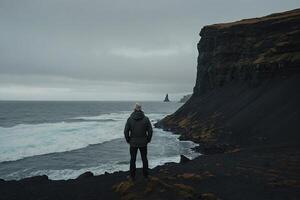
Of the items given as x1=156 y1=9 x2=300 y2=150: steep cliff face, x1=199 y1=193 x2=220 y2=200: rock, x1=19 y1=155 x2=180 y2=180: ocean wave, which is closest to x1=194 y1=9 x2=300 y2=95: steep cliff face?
x1=156 y1=9 x2=300 y2=150: steep cliff face

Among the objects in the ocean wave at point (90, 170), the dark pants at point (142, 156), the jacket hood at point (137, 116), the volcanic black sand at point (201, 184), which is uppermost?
the jacket hood at point (137, 116)

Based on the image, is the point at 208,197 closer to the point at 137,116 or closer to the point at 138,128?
the point at 138,128

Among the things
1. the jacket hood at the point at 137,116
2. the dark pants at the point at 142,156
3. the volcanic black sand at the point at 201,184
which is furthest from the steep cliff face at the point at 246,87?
the jacket hood at the point at 137,116

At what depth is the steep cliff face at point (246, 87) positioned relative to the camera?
39.5 m

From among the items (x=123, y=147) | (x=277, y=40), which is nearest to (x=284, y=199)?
(x=123, y=147)

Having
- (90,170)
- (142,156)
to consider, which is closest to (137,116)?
(142,156)

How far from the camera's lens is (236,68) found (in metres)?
64.2

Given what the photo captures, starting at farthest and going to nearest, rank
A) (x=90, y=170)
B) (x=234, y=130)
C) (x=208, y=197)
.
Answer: (x=234, y=130), (x=90, y=170), (x=208, y=197)

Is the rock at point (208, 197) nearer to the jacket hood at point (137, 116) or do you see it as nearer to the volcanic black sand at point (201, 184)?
the volcanic black sand at point (201, 184)

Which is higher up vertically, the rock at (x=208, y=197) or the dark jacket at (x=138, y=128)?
the dark jacket at (x=138, y=128)

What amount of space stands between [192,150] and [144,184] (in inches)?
978

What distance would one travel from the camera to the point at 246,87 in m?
57.5

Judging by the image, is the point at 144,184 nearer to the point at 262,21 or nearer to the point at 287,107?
the point at 287,107

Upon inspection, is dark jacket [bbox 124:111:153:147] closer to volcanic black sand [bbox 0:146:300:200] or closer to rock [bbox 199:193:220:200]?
volcanic black sand [bbox 0:146:300:200]
